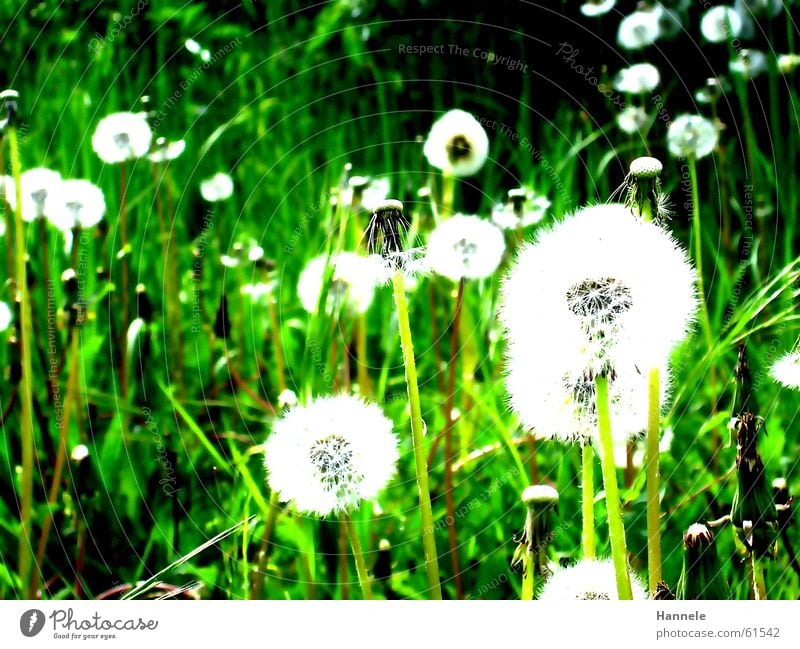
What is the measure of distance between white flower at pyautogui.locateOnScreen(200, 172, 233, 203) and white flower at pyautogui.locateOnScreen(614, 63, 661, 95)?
0.43m

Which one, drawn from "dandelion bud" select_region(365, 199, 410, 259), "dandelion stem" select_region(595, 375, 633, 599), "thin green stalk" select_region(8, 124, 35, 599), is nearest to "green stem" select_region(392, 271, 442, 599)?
"dandelion bud" select_region(365, 199, 410, 259)

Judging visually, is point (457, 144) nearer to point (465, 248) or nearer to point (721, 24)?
point (465, 248)

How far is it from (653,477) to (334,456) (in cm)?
26

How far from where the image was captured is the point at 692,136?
3.14 feet

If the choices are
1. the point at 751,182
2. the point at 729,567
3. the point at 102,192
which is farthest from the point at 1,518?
the point at 751,182

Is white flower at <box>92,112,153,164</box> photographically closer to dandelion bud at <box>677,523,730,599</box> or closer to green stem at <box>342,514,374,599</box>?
green stem at <box>342,514,374,599</box>

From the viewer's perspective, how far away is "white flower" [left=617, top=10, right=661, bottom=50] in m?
0.95

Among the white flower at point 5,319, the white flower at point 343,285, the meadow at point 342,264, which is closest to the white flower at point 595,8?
the meadow at point 342,264

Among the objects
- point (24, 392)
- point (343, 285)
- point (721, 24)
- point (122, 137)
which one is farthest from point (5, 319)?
point (721, 24)

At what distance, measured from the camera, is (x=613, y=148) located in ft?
3.12

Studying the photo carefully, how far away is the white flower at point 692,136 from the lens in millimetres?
954

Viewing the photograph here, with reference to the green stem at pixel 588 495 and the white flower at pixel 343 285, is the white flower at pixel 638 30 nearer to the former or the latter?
the white flower at pixel 343 285

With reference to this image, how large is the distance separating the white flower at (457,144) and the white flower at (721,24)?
271 mm

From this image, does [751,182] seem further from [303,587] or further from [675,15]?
[303,587]
